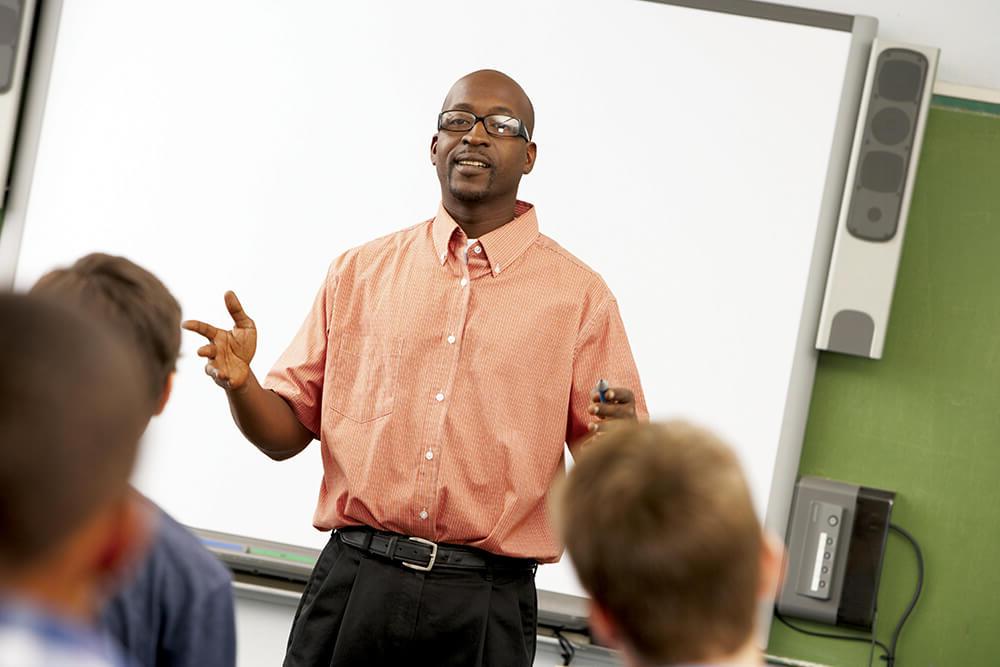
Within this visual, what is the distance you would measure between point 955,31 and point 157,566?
278cm

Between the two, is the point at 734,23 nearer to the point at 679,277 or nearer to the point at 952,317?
the point at 679,277

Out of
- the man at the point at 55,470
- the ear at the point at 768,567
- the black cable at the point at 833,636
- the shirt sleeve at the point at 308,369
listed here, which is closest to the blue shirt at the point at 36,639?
the man at the point at 55,470

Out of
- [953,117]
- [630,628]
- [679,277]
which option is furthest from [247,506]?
[630,628]

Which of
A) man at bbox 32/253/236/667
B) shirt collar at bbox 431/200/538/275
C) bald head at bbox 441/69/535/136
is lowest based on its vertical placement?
man at bbox 32/253/236/667

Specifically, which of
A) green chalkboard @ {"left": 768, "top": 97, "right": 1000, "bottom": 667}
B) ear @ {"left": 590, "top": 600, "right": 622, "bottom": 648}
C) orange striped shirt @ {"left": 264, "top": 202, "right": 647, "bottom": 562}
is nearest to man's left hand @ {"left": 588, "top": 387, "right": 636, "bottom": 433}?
orange striped shirt @ {"left": 264, "top": 202, "right": 647, "bottom": 562}

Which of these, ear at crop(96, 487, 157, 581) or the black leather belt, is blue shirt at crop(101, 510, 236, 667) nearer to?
ear at crop(96, 487, 157, 581)

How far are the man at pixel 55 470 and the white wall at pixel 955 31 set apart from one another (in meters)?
3.01

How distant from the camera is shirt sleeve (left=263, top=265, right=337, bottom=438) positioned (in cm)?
231

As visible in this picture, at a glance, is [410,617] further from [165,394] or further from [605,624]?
[605,624]

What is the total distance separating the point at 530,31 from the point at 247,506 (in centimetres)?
157

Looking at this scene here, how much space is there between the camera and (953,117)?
326cm

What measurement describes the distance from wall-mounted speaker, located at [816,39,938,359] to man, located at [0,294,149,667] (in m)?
2.68

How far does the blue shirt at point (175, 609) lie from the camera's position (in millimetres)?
1355

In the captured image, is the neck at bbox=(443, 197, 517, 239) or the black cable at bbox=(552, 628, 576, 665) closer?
the neck at bbox=(443, 197, 517, 239)
